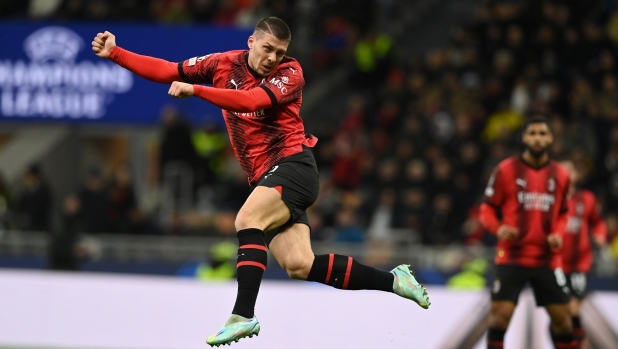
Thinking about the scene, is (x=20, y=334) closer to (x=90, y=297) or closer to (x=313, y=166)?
(x=90, y=297)

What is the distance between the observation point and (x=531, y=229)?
8.21 m

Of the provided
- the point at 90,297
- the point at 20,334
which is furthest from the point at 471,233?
the point at 20,334

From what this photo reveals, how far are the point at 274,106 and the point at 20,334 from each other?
19.2 feet

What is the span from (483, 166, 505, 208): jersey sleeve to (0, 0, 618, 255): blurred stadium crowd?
12.3 ft

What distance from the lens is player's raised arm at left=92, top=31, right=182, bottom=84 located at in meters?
6.39

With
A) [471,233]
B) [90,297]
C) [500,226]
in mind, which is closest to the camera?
[500,226]

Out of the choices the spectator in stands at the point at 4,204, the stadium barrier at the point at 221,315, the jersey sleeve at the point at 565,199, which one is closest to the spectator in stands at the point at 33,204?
the spectator in stands at the point at 4,204

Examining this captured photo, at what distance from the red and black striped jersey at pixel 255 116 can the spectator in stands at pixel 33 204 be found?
844cm

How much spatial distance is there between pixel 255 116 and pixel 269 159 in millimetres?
278

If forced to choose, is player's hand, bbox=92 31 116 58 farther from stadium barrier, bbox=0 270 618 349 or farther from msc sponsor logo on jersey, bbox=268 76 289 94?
stadium barrier, bbox=0 270 618 349

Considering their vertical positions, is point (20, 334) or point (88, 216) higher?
point (88, 216)

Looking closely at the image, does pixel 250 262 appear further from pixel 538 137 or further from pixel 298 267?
pixel 538 137

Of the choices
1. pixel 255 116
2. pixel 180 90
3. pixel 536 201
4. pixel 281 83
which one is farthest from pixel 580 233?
pixel 180 90

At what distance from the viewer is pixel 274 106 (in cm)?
630
